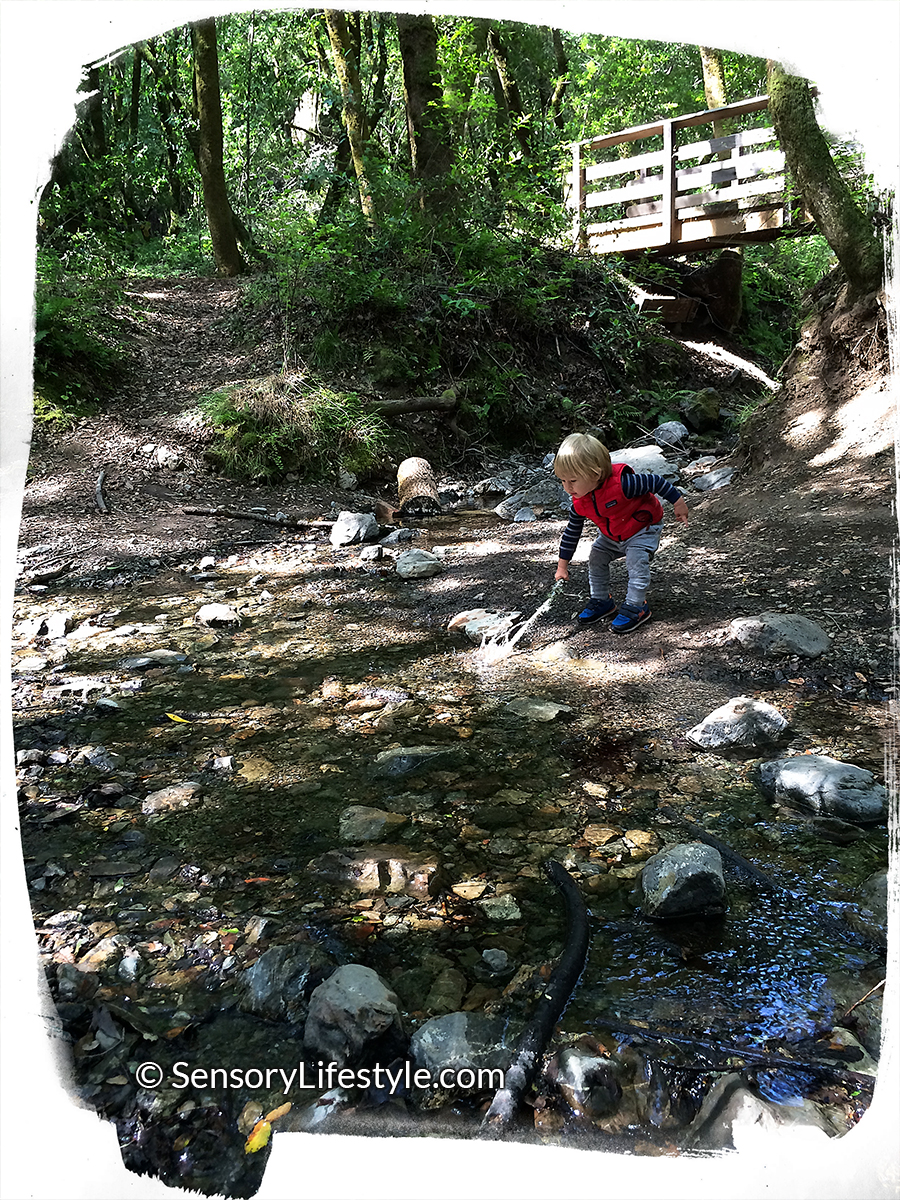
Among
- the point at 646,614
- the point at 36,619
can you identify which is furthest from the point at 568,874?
the point at 36,619

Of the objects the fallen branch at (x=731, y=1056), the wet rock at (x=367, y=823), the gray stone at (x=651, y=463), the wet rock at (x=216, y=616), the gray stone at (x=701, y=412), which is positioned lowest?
the fallen branch at (x=731, y=1056)

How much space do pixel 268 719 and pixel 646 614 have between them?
202cm

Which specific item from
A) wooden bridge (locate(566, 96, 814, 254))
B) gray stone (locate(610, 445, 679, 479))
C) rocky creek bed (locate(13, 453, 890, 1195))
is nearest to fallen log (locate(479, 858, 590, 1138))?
rocky creek bed (locate(13, 453, 890, 1195))

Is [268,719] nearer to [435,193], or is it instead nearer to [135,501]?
[135,501]

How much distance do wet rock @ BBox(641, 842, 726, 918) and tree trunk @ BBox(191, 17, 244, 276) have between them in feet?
35.8

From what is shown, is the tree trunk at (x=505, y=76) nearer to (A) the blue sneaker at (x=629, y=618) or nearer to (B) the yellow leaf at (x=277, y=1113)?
(A) the blue sneaker at (x=629, y=618)

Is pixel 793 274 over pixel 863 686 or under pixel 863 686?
over

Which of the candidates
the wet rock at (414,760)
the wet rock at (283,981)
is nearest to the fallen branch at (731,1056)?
the wet rock at (283,981)

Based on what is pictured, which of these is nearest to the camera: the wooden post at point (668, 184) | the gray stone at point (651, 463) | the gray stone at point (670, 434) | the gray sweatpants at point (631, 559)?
the gray sweatpants at point (631, 559)

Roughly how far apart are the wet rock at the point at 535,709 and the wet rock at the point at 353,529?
123 inches

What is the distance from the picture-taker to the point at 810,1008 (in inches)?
57.3

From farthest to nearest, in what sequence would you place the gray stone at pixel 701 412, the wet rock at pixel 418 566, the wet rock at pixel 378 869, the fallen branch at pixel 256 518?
the gray stone at pixel 701 412 < the fallen branch at pixel 256 518 < the wet rock at pixel 418 566 < the wet rock at pixel 378 869

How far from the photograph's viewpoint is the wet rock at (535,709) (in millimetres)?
2979

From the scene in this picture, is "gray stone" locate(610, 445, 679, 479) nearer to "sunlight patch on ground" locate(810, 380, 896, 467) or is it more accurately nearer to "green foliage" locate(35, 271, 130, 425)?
"sunlight patch on ground" locate(810, 380, 896, 467)
